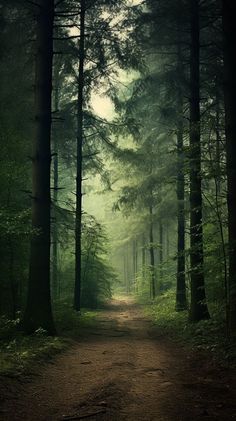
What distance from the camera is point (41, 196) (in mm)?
9922

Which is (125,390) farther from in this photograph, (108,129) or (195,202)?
(108,129)

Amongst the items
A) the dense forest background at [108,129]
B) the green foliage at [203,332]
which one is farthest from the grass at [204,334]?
the dense forest background at [108,129]

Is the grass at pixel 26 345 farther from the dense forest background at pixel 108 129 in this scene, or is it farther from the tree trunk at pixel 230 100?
the tree trunk at pixel 230 100

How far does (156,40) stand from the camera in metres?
13.9

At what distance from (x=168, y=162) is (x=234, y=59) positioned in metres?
9.33

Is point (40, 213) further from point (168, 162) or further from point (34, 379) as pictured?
point (168, 162)

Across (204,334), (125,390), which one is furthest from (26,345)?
(204,334)

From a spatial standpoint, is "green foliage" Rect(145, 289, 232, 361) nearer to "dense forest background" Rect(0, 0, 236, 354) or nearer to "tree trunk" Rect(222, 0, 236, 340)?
"dense forest background" Rect(0, 0, 236, 354)

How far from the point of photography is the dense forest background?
932 centimetres

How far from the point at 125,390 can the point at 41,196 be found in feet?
19.5

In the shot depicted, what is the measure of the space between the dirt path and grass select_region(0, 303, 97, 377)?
30 centimetres

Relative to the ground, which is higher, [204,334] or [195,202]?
[195,202]

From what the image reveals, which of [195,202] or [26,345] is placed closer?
[26,345]

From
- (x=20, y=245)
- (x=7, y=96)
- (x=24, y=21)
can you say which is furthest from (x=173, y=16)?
(x=20, y=245)
